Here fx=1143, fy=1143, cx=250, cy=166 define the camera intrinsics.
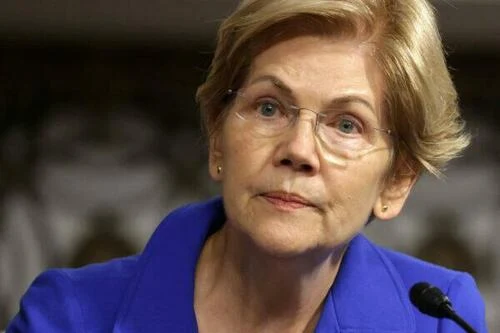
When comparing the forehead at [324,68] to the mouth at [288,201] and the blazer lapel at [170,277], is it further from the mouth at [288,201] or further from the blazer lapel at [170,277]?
the blazer lapel at [170,277]

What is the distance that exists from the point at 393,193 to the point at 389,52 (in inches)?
9.8

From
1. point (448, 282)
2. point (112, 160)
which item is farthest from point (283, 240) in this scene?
point (112, 160)

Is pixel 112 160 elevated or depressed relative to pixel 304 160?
depressed

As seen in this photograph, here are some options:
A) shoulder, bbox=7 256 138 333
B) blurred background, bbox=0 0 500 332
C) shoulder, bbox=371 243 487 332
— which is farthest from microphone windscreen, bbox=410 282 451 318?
blurred background, bbox=0 0 500 332

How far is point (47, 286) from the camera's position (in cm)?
181

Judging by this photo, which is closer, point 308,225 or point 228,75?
point 308,225

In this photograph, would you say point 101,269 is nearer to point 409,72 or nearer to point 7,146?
point 409,72

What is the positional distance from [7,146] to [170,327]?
2163mm

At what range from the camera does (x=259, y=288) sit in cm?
186

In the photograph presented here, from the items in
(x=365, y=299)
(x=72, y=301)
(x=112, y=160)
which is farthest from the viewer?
(x=112, y=160)

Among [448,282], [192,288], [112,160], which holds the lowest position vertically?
[112,160]

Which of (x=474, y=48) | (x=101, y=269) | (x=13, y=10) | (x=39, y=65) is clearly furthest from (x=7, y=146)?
(x=101, y=269)

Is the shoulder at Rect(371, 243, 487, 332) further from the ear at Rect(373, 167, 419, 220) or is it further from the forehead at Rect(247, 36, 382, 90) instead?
the forehead at Rect(247, 36, 382, 90)

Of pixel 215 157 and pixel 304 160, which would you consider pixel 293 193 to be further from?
pixel 215 157
